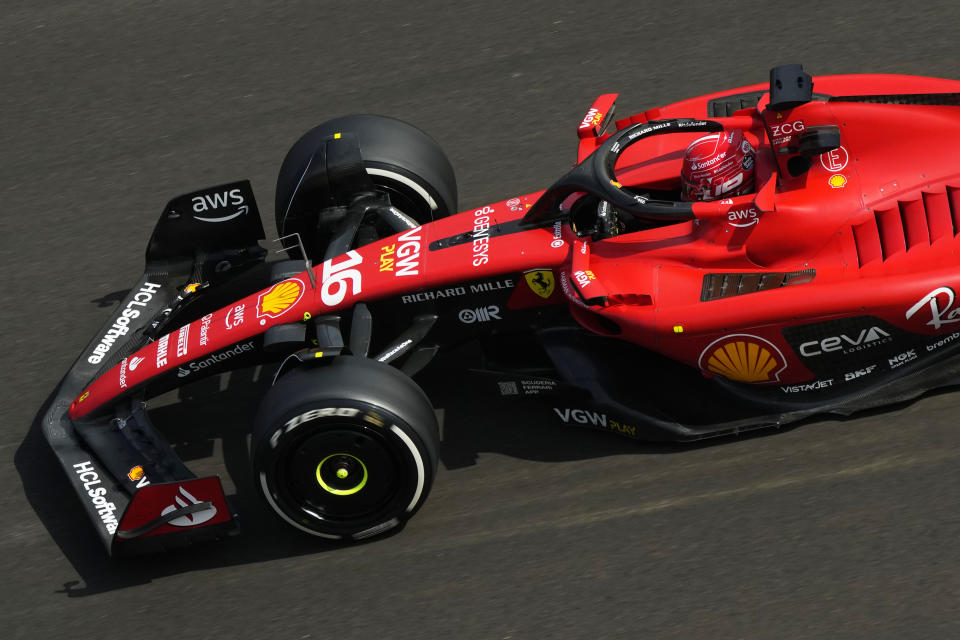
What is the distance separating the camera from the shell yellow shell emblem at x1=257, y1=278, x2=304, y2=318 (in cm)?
618

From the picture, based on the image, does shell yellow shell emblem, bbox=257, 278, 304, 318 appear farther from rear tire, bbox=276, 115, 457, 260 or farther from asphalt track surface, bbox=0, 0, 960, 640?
asphalt track surface, bbox=0, 0, 960, 640

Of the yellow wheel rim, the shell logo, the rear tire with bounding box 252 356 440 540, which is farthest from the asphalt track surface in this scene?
the shell logo

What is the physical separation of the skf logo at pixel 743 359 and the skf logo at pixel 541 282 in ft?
2.77

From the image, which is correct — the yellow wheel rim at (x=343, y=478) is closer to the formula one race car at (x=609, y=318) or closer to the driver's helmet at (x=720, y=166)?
the formula one race car at (x=609, y=318)

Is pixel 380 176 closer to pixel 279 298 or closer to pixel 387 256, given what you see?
pixel 387 256

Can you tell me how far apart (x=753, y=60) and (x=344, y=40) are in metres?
3.39

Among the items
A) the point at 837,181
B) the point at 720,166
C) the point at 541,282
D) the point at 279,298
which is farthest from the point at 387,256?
the point at 837,181

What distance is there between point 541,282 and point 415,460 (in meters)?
1.17

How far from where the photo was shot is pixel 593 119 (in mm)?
6617

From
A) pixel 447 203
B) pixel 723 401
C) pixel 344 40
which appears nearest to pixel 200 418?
pixel 447 203

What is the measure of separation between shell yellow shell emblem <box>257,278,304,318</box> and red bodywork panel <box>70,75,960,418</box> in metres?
0.01

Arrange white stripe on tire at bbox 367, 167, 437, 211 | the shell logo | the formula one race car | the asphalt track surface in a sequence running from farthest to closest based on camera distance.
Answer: white stripe on tire at bbox 367, 167, 437, 211, the shell logo, the formula one race car, the asphalt track surface

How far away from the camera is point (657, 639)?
5074mm

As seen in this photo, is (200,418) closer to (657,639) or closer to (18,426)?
(18,426)
